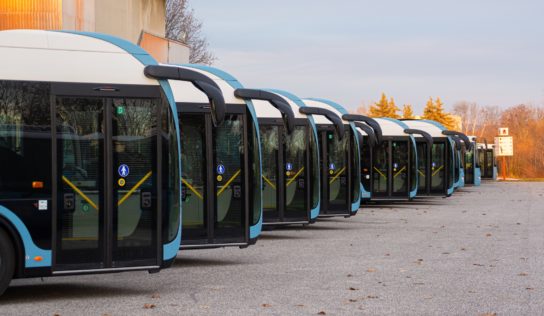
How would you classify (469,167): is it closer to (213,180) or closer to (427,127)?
(427,127)

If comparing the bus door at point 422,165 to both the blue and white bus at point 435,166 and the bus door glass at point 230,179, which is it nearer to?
the blue and white bus at point 435,166

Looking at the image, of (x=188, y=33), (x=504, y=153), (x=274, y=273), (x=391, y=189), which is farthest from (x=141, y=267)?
(x=504, y=153)

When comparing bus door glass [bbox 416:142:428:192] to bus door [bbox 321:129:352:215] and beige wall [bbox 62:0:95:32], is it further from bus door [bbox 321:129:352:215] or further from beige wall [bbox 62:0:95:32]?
beige wall [bbox 62:0:95:32]

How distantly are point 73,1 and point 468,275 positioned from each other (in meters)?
18.4

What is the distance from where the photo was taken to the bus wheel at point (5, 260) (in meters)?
10.6

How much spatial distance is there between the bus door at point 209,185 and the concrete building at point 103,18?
13.8 metres

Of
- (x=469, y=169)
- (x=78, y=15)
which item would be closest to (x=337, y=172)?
(x=78, y=15)

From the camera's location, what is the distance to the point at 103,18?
31.8 m

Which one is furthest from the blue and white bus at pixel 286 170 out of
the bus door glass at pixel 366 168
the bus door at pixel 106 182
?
the bus door glass at pixel 366 168

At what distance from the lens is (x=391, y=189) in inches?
1323

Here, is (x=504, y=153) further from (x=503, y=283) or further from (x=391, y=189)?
(x=503, y=283)

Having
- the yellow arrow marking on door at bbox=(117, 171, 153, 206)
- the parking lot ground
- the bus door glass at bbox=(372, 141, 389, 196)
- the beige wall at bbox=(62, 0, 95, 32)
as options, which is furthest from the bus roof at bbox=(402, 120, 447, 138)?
the yellow arrow marking on door at bbox=(117, 171, 153, 206)

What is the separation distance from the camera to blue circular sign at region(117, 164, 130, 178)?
11375mm

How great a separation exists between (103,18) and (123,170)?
21217 millimetres
